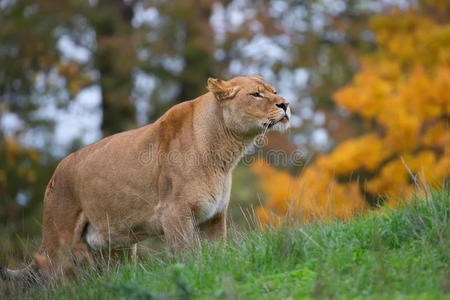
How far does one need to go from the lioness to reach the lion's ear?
1cm

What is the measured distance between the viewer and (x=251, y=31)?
18.0 meters

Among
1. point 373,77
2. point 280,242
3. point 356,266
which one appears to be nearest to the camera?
point 356,266

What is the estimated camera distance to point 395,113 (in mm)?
12844

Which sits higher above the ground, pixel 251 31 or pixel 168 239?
pixel 251 31

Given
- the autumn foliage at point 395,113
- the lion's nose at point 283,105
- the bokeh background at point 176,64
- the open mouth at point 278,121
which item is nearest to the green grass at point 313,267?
the open mouth at point 278,121

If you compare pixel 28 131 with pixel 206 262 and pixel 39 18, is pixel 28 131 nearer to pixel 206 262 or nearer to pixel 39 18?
pixel 39 18

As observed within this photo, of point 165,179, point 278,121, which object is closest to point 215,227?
point 165,179

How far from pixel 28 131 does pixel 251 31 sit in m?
7.46

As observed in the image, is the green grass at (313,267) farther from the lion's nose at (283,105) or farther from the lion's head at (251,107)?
the lion's nose at (283,105)

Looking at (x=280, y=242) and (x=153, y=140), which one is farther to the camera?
(x=153, y=140)

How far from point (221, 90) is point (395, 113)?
736 centimetres

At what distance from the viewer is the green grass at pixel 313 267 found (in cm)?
429

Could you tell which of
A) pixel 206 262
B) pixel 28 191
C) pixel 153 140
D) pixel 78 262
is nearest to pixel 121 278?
pixel 206 262

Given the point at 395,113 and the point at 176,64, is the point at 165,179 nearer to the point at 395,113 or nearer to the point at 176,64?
the point at 395,113
